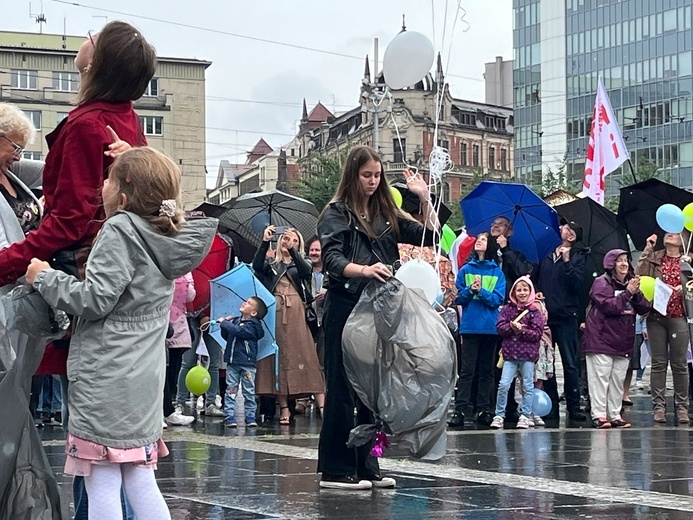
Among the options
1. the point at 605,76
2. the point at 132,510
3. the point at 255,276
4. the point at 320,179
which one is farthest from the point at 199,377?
the point at 605,76

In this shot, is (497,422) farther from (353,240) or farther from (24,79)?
(24,79)

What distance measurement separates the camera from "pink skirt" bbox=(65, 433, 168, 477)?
4.50m

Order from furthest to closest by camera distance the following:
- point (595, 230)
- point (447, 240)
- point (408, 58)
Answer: point (447, 240) < point (595, 230) < point (408, 58)

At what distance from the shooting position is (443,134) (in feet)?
331

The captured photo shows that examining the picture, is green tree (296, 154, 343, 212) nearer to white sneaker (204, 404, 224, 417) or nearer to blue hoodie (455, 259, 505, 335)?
white sneaker (204, 404, 224, 417)

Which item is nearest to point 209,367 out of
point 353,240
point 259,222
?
point 259,222

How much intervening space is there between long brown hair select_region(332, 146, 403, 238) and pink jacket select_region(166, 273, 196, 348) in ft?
19.3

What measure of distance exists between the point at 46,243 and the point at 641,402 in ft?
41.9

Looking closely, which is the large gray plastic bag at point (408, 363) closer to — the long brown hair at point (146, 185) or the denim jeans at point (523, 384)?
the long brown hair at point (146, 185)

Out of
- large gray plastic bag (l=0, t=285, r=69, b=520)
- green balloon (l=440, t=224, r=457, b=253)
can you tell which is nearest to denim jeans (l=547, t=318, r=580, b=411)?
green balloon (l=440, t=224, r=457, b=253)

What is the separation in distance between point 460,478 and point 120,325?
147 inches

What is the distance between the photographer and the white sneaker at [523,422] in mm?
12344

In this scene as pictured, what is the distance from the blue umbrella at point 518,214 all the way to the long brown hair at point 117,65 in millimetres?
8549

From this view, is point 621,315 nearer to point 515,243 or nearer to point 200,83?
point 515,243
